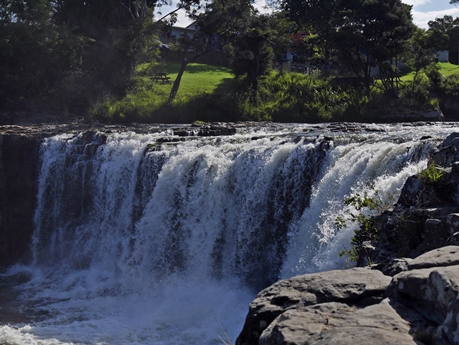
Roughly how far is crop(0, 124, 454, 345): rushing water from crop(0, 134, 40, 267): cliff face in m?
1.24

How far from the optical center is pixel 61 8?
36.4m

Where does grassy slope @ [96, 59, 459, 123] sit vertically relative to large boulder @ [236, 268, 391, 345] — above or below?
above

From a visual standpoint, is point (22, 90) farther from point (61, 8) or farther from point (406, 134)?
point (406, 134)

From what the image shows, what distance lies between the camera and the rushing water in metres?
12.3

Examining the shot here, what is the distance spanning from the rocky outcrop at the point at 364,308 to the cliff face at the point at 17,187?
1512cm

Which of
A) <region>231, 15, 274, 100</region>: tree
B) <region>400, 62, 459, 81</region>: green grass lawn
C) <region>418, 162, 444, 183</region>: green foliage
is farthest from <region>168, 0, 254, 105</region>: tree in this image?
<region>418, 162, 444, 183</region>: green foliage

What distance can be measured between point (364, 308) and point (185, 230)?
1014 centimetres

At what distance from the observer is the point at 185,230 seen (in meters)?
15.2

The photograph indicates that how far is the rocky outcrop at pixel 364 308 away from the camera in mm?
4676

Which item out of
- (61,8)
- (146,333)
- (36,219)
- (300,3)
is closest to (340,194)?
(146,333)

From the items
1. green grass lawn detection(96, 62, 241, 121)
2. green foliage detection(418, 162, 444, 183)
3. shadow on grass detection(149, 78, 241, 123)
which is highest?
green grass lawn detection(96, 62, 241, 121)

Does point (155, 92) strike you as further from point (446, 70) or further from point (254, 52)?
point (446, 70)

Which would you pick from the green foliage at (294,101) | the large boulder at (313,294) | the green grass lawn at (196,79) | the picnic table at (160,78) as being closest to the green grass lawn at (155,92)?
the green grass lawn at (196,79)

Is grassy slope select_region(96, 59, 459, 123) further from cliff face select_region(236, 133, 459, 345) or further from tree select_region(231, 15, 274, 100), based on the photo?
cliff face select_region(236, 133, 459, 345)
